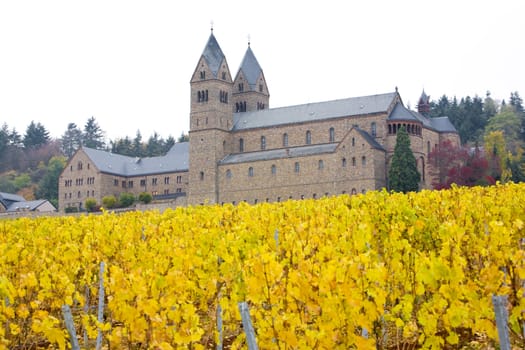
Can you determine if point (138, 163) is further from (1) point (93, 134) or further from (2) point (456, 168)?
(1) point (93, 134)

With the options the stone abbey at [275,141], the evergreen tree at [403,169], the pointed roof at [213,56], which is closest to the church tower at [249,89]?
the stone abbey at [275,141]

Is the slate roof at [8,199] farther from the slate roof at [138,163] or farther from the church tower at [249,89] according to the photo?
the church tower at [249,89]

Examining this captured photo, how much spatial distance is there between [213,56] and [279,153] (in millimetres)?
12747

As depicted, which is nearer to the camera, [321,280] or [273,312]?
[321,280]

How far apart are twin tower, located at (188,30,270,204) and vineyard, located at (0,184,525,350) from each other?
49074mm

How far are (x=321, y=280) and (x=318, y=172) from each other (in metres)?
53.2

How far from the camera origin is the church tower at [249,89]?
73375mm

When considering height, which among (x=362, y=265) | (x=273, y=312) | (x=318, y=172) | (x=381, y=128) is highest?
(x=381, y=128)

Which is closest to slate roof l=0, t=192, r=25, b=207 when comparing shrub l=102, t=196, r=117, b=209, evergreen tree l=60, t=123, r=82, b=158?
shrub l=102, t=196, r=117, b=209

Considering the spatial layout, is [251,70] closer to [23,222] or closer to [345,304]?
[23,222]

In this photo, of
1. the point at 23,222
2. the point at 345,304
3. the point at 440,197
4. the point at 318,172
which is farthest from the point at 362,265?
the point at 318,172

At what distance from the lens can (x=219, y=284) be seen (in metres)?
10.3

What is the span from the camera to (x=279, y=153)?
64.4 m

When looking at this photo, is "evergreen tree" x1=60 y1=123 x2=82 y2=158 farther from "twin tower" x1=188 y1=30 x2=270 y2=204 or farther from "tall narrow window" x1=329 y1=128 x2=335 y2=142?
"tall narrow window" x1=329 y1=128 x2=335 y2=142
